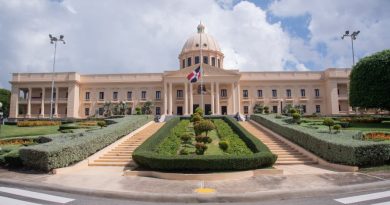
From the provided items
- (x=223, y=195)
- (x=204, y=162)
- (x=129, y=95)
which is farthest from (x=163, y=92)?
(x=223, y=195)

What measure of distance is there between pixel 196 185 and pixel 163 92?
45873 millimetres

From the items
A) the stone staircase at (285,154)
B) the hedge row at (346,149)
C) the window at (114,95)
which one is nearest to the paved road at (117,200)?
the hedge row at (346,149)

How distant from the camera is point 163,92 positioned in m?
56.4

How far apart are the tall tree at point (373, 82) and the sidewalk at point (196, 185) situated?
76.8 ft

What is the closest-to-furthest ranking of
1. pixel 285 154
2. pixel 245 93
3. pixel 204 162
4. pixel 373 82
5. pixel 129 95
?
pixel 204 162, pixel 285 154, pixel 373 82, pixel 245 93, pixel 129 95

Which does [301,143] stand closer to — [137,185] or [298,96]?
[137,185]

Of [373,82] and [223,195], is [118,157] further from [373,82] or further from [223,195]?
[373,82]

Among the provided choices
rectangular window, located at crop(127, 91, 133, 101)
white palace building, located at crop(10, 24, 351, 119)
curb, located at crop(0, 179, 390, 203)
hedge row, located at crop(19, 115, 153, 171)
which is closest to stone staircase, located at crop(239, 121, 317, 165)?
curb, located at crop(0, 179, 390, 203)

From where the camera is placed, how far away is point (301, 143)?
18188 mm

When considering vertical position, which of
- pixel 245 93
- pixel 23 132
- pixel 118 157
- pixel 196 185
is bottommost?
pixel 196 185

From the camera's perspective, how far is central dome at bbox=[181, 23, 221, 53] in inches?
2434

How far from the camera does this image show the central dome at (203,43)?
203 feet

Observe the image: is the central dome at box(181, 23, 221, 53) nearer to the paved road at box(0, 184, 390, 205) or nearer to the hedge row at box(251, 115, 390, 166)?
the hedge row at box(251, 115, 390, 166)

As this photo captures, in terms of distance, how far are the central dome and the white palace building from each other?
7260 mm
